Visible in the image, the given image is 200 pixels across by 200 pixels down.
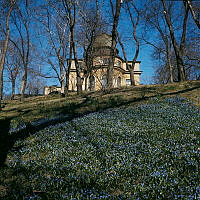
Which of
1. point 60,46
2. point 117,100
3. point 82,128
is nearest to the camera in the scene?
point 82,128

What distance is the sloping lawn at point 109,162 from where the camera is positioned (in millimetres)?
3645

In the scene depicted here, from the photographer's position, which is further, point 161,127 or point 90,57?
point 90,57

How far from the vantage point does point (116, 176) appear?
415 cm

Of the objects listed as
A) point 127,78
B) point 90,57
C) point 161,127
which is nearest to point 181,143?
point 161,127

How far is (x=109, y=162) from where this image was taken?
193 inches

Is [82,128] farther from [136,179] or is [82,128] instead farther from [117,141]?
[136,179]

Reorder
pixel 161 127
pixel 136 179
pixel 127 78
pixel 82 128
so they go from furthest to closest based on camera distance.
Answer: pixel 127 78
pixel 82 128
pixel 161 127
pixel 136 179

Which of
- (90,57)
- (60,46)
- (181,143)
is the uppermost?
(60,46)

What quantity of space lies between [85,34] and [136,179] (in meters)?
27.8

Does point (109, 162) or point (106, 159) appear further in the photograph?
point (106, 159)

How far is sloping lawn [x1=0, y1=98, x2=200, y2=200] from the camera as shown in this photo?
3645mm

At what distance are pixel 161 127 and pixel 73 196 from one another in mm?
4926

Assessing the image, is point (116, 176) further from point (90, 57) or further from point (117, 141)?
point (90, 57)

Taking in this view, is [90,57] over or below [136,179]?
over
